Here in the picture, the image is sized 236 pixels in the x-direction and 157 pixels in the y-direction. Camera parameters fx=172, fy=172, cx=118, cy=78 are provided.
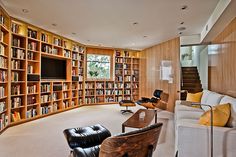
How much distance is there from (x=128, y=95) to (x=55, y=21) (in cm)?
493

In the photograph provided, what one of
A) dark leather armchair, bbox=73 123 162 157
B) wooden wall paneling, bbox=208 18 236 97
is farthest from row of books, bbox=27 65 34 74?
wooden wall paneling, bbox=208 18 236 97

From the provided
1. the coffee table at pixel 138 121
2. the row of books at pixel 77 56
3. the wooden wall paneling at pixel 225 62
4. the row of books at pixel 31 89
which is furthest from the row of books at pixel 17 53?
the wooden wall paneling at pixel 225 62

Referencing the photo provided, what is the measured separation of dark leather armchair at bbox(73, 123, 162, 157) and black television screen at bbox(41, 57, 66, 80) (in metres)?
4.52

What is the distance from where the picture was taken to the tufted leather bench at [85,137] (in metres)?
2.17

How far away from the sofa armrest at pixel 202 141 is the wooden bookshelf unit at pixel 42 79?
3.56 meters

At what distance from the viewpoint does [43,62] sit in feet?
17.2

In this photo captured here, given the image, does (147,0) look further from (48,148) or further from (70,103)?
(70,103)

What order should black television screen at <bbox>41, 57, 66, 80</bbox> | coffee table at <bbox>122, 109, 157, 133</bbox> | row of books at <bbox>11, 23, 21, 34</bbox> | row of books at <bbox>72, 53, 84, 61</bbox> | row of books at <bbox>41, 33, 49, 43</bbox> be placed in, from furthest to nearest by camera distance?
1. row of books at <bbox>72, 53, 84, 61</bbox>
2. black television screen at <bbox>41, 57, 66, 80</bbox>
3. row of books at <bbox>41, 33, 49, 43</bbox>
4. row of books at <bbox>11, 23, 21, 34</bbox>
5. coffee table at <bbox>122, 109, 157, 133</bbox>

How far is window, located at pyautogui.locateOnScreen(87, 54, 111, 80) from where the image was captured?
753 centimetres

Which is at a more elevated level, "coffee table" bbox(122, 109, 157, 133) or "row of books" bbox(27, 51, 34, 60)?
"row of books" bbox(27, 51, 34, 60)

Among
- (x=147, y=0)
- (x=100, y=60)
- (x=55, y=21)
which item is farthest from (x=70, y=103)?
(x=147, y=0)

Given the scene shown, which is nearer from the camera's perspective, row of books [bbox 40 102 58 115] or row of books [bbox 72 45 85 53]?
row of books [bbox 40 102 58 115]

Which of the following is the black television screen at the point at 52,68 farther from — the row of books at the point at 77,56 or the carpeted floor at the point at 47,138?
the carpeted floor at the point at 47,138

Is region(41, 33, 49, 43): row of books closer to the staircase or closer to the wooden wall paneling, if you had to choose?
the wooden wall paneling
